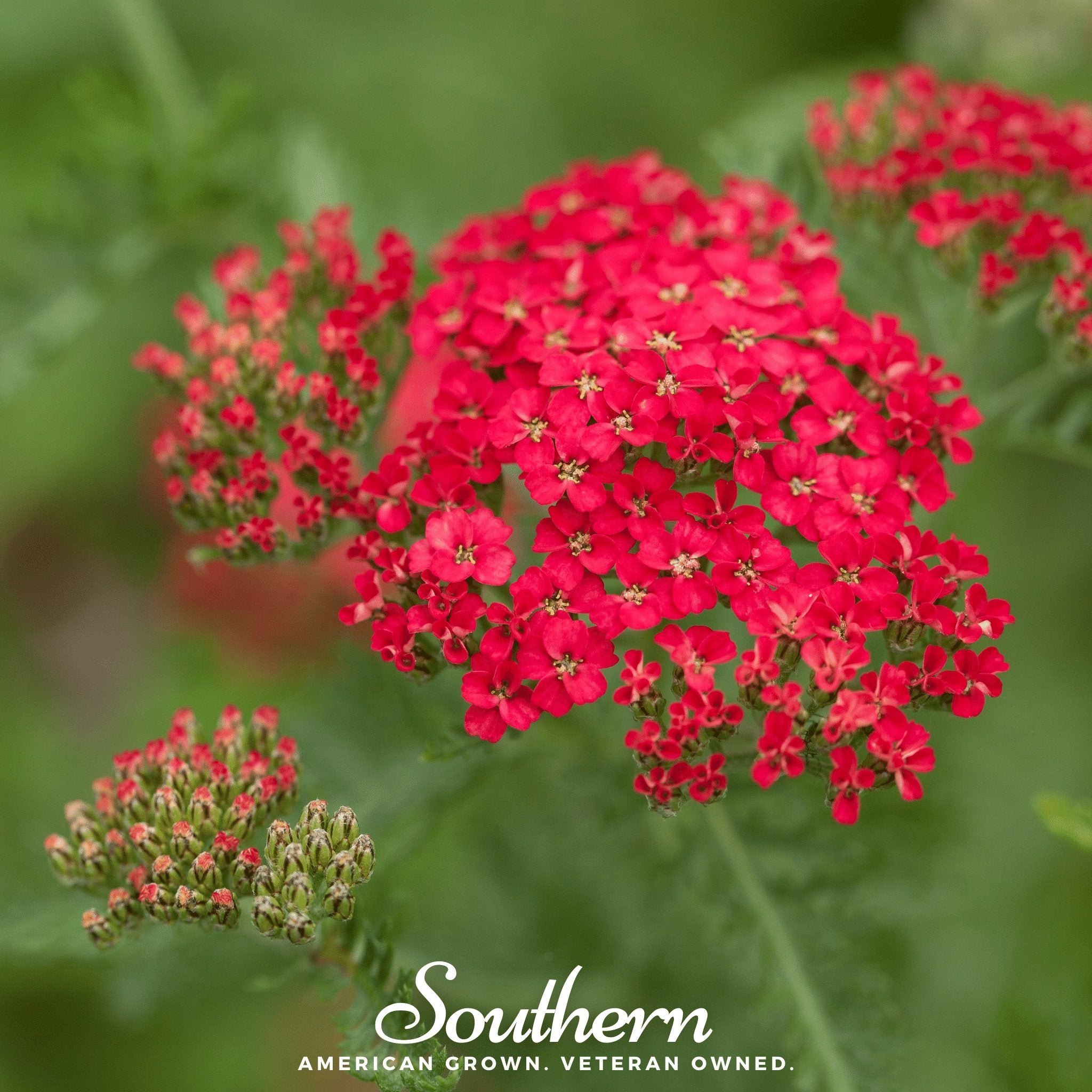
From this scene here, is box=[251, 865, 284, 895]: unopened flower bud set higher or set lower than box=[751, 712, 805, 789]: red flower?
lower

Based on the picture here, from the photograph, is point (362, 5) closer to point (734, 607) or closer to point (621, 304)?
point (621, 304)

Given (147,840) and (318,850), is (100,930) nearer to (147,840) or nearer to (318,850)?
(147,840)

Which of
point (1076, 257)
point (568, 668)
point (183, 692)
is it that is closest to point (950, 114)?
point (1076, 257)

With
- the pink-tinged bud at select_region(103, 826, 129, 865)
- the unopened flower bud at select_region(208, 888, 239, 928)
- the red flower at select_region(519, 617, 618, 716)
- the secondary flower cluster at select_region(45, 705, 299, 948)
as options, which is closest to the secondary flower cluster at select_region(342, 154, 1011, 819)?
the red flower at select_region(519, 617, 618, 716)

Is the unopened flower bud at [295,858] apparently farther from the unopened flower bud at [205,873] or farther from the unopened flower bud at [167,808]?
the unopened flower bud at [167,808]

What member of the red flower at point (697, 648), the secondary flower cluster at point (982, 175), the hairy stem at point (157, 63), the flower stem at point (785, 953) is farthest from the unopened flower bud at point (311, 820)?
the hairy stem at point (157, 63)

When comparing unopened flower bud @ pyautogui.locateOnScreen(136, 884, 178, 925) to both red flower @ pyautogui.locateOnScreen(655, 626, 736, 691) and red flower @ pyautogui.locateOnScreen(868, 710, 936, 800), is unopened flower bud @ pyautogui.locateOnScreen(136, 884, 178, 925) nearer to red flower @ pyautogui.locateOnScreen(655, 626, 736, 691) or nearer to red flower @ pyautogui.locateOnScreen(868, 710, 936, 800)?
red flower @ pyautogui.locateOnScreen(655, 626, 736, 691)
